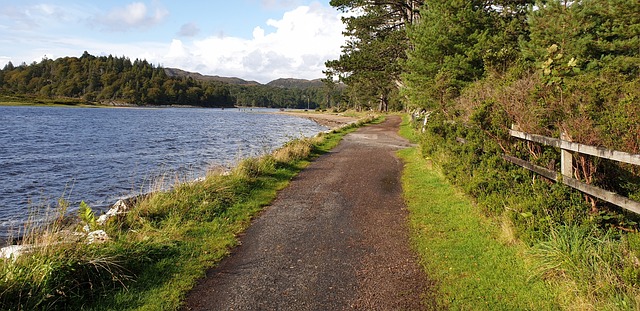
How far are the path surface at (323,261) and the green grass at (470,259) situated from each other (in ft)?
0.93

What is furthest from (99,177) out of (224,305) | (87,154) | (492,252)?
(492,252)

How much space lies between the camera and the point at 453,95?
53.9 ft

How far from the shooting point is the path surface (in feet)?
15.2

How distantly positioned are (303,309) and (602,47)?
19.7m

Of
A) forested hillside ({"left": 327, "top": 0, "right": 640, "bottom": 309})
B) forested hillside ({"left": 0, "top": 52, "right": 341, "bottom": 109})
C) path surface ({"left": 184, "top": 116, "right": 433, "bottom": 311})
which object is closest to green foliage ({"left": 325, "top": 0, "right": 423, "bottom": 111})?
forested hillside ({"left": 327, "top": 0, "right": 640, "bottom": 309})

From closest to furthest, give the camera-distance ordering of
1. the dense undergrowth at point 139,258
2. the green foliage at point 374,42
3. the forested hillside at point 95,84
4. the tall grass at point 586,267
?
the tall grass at point 586,267 → the dense undergrowth at point 139,258 → the green foliage at point 374,42 → the forested hillside at point 95,84

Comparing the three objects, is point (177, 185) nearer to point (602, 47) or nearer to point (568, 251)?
point (568, 251)

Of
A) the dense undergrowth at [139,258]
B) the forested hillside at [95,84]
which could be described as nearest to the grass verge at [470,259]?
the dense undergrowth at [139,258]

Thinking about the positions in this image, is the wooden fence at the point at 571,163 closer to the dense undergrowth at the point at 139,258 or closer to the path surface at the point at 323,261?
the path surface at the point at 323,261

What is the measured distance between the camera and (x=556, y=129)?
21.2 ft

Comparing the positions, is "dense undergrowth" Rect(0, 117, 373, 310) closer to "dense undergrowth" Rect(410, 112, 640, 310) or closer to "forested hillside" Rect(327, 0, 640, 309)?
"dense undergrowth" Rect(410, 112, 640, 310)

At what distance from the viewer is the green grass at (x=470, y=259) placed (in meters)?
4.49

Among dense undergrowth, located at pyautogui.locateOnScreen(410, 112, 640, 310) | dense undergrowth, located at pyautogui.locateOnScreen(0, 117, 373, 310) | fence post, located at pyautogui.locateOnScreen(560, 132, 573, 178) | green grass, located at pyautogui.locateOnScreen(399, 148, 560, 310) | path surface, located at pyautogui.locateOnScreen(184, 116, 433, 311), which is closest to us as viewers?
dense undergrowth, located at pyautogui.locateOnScreen(410, 112, 640, 310)

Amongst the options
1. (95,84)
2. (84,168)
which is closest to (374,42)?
(84,168)
